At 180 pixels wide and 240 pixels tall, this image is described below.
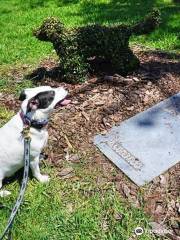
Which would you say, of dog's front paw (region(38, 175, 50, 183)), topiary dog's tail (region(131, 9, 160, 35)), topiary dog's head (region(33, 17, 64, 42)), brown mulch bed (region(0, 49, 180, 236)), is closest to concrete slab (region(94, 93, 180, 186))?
brown mulch bed (region(0, 49, 180, 236))

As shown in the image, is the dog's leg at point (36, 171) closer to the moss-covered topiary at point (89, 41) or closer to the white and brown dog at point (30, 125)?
the white and brown dog at point (30, 125)

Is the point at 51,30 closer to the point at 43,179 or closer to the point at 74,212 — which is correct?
the point at 43,179

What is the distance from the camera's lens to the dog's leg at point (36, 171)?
4.70 meters

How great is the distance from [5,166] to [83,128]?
128 centimetres

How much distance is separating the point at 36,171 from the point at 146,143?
52.2 inches

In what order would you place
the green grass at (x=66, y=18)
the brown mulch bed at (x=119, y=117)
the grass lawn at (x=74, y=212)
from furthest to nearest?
the green grass at (x=66, y=18) → the brown mulch bed at (x=119, y=117) → the grass lawn at (x=74, y=212)

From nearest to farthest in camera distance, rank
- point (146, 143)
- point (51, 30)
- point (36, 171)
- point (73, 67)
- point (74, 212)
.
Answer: point (74, 212) → point (36, 171) → point (146, 143) → point (51, 30) → point (73, 67)

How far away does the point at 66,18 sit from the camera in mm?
9891

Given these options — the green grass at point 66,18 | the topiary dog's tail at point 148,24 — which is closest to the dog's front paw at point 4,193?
the topiary dog's tail at point 148,24

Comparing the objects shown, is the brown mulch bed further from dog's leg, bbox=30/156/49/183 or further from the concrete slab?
dog's leg, bbox=30/156/49/183

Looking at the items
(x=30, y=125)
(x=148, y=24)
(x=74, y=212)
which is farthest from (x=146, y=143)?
(x=148, y=24)

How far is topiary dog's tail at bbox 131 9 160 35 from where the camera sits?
610 centimetres

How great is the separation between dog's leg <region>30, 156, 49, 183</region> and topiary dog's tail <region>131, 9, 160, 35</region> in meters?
2.52

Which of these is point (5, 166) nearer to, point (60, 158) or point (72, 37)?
point (60, 158)
